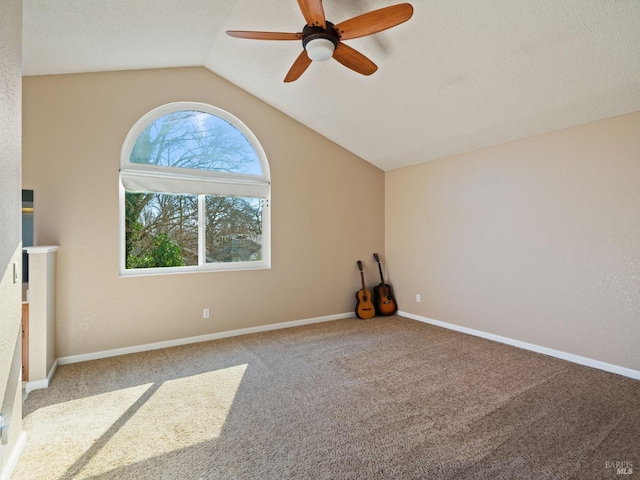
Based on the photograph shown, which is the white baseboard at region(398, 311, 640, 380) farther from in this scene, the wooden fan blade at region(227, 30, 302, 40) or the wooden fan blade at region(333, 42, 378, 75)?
the wooden fan blade at region(227, 30, 302, 40)

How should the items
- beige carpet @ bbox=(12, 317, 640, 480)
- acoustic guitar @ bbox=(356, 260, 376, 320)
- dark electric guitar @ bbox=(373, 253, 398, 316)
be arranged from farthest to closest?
dark electric guitar @ bbox=(373, 253, 398, 316), acoustic guitar @ bbox=(356, 260, 376, 320), beige carpet @ bbox=(12, 317, 640, 480)

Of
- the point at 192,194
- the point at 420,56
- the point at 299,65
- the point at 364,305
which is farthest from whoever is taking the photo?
the point at 364,305

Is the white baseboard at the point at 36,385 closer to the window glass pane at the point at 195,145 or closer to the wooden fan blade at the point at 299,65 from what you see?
the window glass pane at the point at 195,145

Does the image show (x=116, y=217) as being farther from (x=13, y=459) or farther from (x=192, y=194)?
(x=13, y=459)

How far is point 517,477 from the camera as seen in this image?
1.64 m

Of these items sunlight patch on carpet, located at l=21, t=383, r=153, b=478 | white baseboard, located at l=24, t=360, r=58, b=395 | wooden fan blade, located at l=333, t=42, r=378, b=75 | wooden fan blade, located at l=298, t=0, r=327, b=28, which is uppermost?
wooden fan blade, located at l=298, t=0, r=327, b=28

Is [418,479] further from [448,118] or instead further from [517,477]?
[448,118]

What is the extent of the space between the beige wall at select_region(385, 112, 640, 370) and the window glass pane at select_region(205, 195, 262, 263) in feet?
7.41

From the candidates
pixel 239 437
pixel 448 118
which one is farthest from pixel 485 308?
pixel 239 437

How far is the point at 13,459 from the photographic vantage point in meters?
1.72

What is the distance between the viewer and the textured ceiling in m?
2.30

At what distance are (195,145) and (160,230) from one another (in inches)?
42.3

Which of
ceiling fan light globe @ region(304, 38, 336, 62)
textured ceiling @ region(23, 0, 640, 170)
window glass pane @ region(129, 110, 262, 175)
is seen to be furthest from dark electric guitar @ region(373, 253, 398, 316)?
ceiling fan light globe @ region(304, 38, 336, 62)

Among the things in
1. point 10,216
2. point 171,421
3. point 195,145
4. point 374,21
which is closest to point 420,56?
point 374,21
